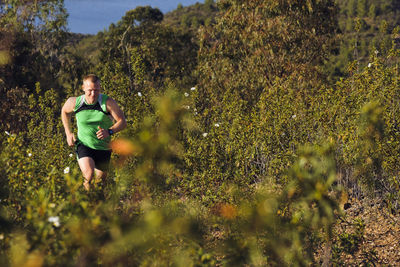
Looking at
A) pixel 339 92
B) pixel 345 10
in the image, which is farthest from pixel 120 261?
pixel 345 10

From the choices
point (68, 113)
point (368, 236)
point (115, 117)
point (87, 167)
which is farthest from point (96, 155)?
point (368, 236)

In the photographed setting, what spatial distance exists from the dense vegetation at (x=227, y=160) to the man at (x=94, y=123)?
24 cm

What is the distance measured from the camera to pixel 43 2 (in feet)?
58.3

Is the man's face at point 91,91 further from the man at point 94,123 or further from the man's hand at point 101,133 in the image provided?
the man's hand at point 101,133

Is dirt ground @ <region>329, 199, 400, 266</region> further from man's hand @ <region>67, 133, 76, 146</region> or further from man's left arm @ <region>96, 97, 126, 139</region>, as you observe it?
man's hand @ <region>67, 133, 76, 146</region>

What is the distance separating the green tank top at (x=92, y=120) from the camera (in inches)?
156

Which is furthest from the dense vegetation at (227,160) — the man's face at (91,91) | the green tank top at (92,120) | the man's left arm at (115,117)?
the man's face at (91,91)

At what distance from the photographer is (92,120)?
13.1 feet

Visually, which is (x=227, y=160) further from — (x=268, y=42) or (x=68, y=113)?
(x=268, y=42)

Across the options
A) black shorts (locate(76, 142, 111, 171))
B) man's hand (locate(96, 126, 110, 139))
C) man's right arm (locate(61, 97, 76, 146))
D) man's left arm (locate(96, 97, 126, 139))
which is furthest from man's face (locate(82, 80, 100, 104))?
black shorts (locate(76, 142, 111, 171))

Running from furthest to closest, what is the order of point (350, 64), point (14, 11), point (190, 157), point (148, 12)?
point (148, 12) → point (14, 11) → point (350, 64) → point (190, 157)

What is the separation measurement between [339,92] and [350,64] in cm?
86

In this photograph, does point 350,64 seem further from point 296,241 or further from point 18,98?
point 18,98

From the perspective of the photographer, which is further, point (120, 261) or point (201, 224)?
point (201, 224)
